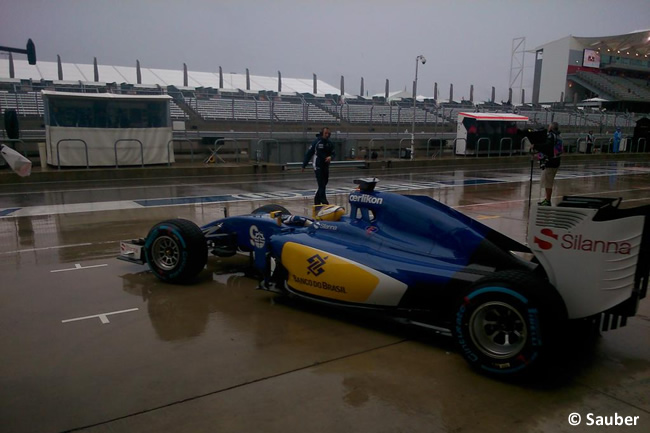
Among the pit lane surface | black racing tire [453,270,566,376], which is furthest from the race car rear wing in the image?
the pit lane surface

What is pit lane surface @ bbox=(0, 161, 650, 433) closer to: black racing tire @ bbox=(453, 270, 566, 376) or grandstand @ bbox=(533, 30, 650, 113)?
black racing tire @ bbox=(453, 270, 566, 376)

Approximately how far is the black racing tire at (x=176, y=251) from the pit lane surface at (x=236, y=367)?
0.61 ft

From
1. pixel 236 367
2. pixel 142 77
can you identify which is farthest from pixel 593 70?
pixel 236 367

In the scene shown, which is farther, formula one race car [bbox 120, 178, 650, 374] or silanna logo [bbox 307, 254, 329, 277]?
silanna logo [bbox 307, 254, 329, 277]

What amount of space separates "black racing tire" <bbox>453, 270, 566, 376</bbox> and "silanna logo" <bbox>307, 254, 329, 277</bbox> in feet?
4.96

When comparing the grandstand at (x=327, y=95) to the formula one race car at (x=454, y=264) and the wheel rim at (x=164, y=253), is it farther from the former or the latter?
the formula one race car at (x=454, y=264)

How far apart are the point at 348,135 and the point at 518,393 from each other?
942 inches

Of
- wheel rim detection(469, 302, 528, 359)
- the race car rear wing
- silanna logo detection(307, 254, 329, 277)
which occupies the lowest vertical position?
wheel rim detection(469, 302, 528, 359)

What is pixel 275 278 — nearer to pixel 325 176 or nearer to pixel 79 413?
pixel 79 413

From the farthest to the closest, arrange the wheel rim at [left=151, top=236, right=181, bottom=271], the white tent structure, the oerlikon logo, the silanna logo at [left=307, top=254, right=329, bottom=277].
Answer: the white tent structure, the wheel rim at [left=151, top=236, right=181, bottom=271], the silanna logo at [left=307, top=254, right=329, bottom=277], the oerlikon logo

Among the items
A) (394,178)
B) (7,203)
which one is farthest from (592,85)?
(7,203)

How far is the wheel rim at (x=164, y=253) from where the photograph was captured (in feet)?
20.8

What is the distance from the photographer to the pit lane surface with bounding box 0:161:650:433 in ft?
11.4

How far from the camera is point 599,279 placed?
13.0 feet
